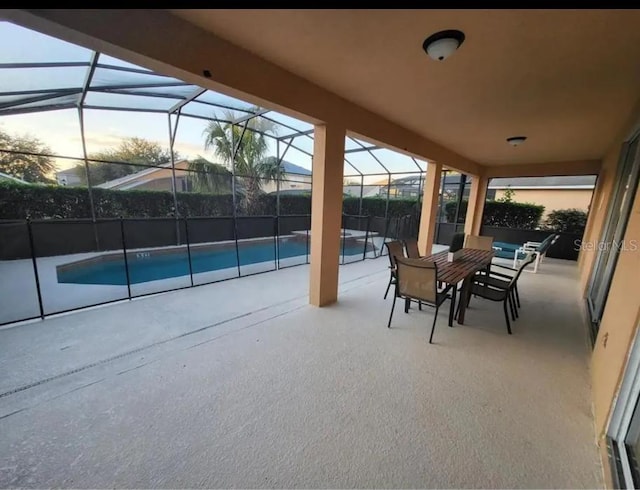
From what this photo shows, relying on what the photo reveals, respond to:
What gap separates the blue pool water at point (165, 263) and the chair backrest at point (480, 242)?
3.99m

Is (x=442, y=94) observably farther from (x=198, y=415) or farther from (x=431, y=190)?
(x=198, y=415)

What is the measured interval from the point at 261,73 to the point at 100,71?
8.65 ft

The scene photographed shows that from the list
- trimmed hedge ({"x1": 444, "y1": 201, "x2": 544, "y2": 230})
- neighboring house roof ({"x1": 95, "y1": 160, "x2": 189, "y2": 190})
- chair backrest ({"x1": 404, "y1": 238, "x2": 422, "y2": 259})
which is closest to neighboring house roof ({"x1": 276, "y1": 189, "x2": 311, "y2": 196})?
neighboring house roof ({"x1": 95, "y1": 160, "x2": 189, "y2": 190})

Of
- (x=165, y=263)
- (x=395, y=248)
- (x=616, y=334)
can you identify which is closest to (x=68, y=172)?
(x=165, y=263)

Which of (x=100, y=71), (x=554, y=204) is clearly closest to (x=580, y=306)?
(x=554, y=204)

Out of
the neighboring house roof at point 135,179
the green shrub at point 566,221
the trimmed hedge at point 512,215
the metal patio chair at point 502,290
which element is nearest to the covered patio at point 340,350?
the metal patio chair at point 502,290

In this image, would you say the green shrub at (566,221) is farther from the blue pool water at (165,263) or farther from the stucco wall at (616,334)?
the stucco wall at (616,334)

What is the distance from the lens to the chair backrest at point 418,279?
2402mm

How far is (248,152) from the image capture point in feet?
25.8

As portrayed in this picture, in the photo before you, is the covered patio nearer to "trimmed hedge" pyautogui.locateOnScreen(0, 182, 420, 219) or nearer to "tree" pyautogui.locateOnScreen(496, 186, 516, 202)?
"tree" pyautogui.locateOnScreen(496, 186, 516, 202)

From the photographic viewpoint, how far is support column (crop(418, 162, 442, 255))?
16.5ft

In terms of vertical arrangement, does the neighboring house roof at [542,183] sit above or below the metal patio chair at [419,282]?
above

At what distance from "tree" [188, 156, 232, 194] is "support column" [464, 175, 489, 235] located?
7114 millimetres

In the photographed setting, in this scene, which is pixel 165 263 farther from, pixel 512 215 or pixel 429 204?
pixel 512 215
